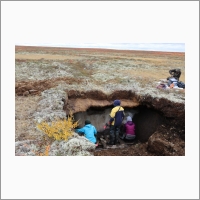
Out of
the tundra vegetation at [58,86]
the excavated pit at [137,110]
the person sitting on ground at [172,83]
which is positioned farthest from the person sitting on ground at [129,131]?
the person sitting on ground at [172,83]

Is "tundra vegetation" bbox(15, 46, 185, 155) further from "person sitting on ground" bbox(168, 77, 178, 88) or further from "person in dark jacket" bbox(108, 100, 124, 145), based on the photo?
"person in dark jacket" bbox(108, 100, 124, 145)

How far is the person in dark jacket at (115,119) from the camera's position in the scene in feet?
27.3

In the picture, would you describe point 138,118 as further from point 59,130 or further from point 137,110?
point 59,130

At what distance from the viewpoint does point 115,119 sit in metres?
8.44

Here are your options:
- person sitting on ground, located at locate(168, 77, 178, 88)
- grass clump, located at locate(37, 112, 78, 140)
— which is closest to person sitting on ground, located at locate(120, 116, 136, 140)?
person sitting on ground, located at locate(168, 77, 178, 88)

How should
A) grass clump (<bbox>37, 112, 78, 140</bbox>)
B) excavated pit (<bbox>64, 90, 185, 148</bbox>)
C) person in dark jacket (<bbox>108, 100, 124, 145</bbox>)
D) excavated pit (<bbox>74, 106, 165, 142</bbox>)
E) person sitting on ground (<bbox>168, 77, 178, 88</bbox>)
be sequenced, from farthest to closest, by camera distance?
person sitting on ground (<bbox>168, 77, 178, 88</bbox>)
excavated pit (<bbox>74, 106, 165, 142</bbox>)
excavated pit (<bbox>64, 90, 185, 148</bbox>)
person in dark jacket (<bbox>108, 100, 124, 145</bbox>)
grass clump (<bbox>37, 112, 78, 140</bbox>)

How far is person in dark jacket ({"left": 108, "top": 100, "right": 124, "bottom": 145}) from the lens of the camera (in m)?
8.34

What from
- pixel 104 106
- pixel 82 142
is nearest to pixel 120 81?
pixel 104 106

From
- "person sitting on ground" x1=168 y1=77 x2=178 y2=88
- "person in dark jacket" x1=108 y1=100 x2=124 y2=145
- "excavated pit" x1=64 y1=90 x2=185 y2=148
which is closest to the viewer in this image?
"person in dark jacket" x1=108 y1=100 x2=124 y2=145

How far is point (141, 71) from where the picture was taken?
13875 millimetres

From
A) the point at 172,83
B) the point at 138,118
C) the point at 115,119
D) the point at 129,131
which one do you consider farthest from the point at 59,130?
the point at 172,83

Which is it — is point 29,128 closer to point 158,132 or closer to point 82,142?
point 82,142

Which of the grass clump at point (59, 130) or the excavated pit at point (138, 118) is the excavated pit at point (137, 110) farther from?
the grass clump at point (59, 130)

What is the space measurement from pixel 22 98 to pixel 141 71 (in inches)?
290
